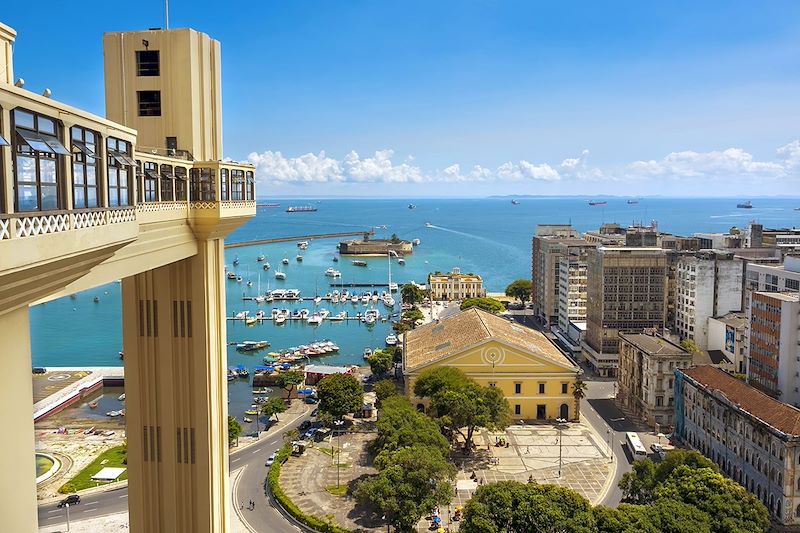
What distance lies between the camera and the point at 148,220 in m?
10.2

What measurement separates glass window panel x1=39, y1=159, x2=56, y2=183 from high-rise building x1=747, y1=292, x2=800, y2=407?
35082 millimetres

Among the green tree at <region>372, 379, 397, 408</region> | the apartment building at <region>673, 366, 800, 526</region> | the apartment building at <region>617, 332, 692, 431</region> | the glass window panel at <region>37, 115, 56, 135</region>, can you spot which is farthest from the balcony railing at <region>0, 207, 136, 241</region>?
the apartment building at <region>617, 332, 692, 431</region>

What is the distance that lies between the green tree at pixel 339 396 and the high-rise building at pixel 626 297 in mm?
21162

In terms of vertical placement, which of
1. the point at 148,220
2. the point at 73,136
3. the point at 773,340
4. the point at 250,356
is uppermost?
the point at 73,136

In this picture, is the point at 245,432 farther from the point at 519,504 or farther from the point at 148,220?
the point at 148,220

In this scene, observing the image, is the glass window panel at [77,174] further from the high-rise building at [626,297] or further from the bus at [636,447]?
the high-rise building at [626,297]

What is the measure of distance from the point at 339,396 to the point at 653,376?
18749mm

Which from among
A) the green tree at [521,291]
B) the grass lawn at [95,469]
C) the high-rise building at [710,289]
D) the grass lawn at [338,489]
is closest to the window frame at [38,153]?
the grass lawn at [338,489]

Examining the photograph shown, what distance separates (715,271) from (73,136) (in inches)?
2040

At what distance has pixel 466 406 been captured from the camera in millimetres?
33656

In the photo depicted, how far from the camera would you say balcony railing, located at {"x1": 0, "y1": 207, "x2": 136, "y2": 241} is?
16.7ft

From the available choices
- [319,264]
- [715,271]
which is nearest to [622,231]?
[715,271]

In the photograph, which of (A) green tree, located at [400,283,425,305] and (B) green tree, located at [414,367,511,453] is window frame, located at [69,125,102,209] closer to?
(B) green tree, located at [414,367,511,453]

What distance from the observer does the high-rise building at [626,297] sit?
49.7 m
